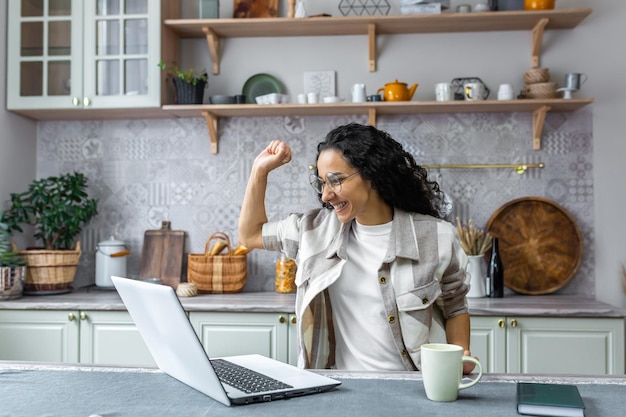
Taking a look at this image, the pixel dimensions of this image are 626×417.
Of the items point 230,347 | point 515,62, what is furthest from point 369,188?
point 515,62

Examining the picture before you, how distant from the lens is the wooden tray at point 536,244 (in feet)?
11.2

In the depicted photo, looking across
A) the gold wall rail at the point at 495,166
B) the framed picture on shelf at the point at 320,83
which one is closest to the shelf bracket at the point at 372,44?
the framed picture on shelf at the point at 320,83

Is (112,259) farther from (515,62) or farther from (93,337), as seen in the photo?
(515,62)

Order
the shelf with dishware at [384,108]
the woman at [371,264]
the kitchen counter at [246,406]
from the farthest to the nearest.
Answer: the shelf with dishware at [384,108]
the woman at [371,264]
the kitchen counter at [246,406]

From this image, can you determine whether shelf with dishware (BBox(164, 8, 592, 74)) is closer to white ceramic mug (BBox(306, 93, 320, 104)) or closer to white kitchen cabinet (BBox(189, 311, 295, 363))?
white ceramic mug (BBox(306, 93, 320, 104))

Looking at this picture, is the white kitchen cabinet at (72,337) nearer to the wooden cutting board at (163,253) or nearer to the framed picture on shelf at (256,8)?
the wooden cutting board at (163,253)

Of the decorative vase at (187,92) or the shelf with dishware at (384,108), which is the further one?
the decorative vase at (187,92)

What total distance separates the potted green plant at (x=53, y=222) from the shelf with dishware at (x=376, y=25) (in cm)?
96

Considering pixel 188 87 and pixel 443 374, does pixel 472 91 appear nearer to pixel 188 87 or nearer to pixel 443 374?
pixel 188 87

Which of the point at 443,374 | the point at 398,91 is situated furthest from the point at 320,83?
the point at 443,374

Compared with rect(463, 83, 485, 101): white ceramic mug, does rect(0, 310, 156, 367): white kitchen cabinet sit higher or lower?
lower

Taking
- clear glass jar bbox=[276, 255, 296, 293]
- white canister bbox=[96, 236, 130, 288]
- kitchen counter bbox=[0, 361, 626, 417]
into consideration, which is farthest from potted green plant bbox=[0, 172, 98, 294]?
kitchen counter bbox=[0, 361, 626, 417]

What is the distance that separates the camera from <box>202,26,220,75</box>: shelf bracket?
11.4 ft

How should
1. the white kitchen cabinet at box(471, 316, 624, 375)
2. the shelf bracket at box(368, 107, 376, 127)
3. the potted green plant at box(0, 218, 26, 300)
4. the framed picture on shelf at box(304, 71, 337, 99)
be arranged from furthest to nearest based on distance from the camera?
the framed picture on shelf at box(304, 71, 337, 99), the shelf bracket at box(368, 107, 376, 127), the potted green plant at box(0, 218, 26, 300), the white kitchen cabinet at box(471, 316, 624, 375)
